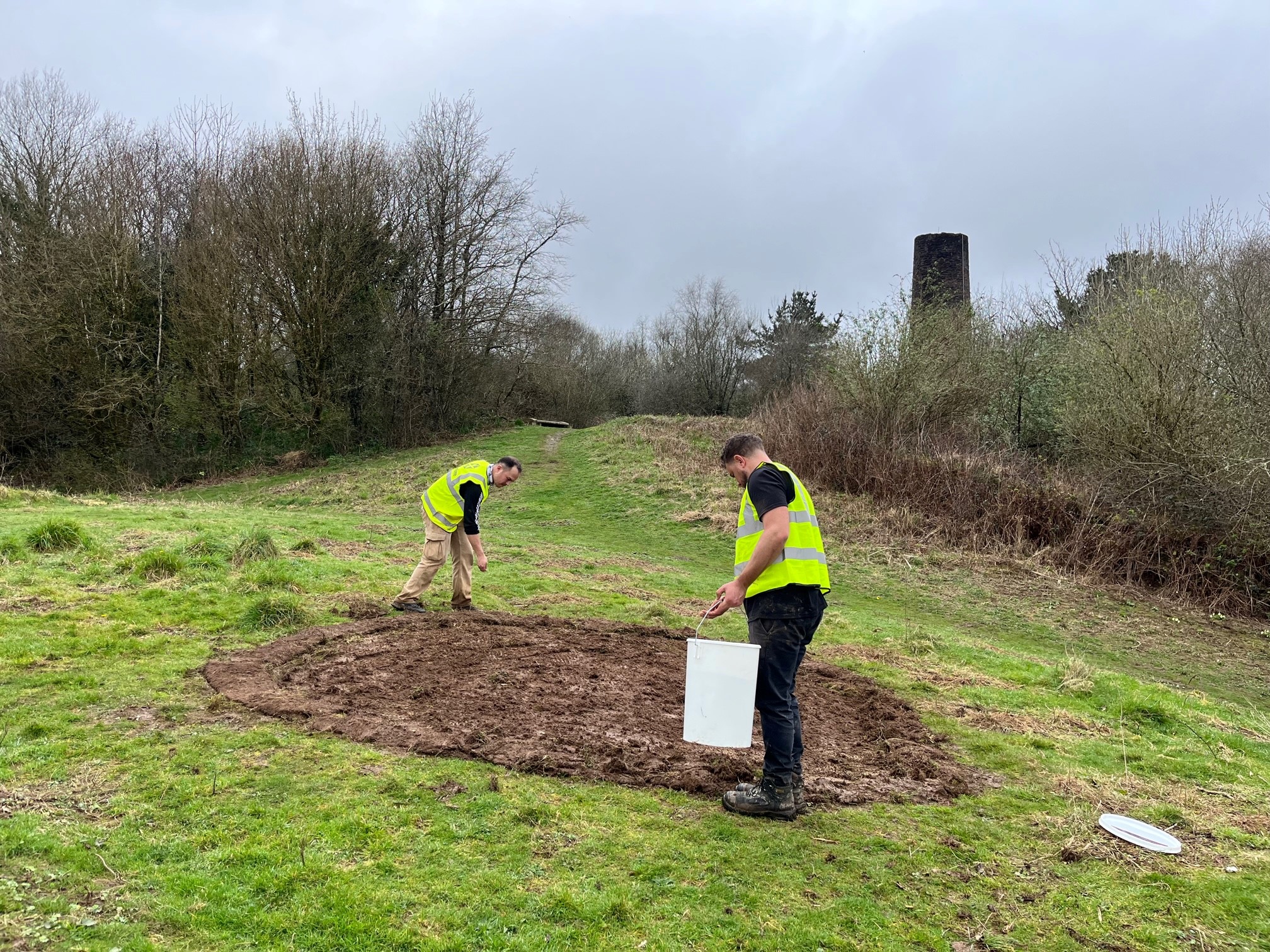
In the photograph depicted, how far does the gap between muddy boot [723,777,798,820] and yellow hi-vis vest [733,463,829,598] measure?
115 cm

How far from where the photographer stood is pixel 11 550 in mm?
8984

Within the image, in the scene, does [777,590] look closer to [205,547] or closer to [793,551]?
[793,551]

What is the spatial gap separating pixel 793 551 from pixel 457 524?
4.82m

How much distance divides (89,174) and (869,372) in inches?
1192

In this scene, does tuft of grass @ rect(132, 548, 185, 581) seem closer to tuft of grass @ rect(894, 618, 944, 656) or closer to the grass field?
the grass field

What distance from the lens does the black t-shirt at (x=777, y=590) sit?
14.0 ft

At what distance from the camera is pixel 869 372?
21016 millimetres

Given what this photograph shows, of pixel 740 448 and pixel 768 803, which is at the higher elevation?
pixel 740 448

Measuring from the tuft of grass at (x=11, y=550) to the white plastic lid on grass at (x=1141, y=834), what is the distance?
10901mm

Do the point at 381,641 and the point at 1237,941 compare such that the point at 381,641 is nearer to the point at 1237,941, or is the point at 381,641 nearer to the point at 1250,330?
the point at 1237,941

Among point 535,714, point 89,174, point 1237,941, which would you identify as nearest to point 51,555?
point 535,714

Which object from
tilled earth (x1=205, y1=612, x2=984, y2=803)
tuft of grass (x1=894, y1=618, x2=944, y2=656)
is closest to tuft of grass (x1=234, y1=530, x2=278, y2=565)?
tilled earth (x1=205, y1=612, x2=984, y2=803)

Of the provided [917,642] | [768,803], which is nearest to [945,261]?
[917,642]

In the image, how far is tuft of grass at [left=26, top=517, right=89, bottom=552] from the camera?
9.34 m
